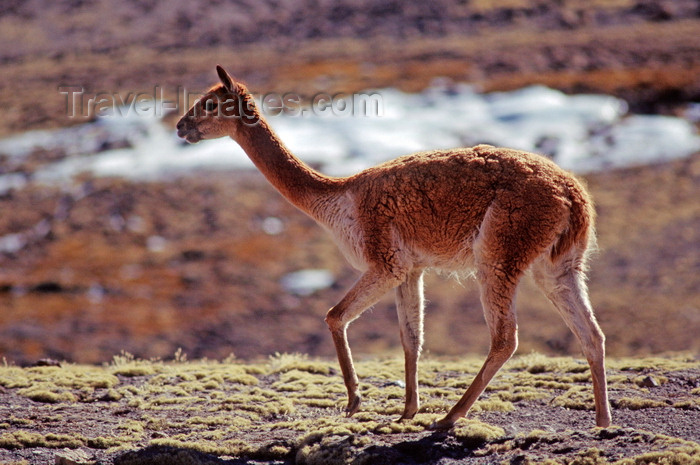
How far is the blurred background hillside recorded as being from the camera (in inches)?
1082

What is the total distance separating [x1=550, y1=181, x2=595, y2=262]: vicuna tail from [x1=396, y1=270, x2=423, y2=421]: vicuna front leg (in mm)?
1339

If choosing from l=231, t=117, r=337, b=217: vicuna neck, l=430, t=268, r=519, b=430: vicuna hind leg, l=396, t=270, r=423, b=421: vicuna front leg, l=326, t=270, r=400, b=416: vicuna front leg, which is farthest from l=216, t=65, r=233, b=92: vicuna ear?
l=430, t=268, r=519, b=430: vicuna hind leg

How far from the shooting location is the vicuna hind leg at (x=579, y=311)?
23.3 feet

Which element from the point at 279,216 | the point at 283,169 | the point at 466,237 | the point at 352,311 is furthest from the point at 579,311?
the point at 279,216

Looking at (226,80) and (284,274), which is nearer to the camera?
(226,80)

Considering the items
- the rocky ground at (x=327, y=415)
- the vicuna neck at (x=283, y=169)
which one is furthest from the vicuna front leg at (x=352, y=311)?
the vicuna neck at (x=283, y=169)

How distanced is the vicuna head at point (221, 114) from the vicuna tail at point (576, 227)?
129 inches

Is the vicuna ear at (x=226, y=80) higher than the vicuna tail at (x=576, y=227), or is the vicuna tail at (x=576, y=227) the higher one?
the vicuna ear at (x=226, y=80)

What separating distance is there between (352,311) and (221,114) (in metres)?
2.62

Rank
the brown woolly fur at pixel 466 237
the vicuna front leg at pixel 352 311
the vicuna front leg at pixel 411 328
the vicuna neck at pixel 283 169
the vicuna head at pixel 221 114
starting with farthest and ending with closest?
the vicuna head at pixel 221 114 → the vicuna neck at pixel 283 169 → the vicuna front leg at pixel 411 328 → the vicuna front leg at pixel 352 311 → the brown woolly fur at pixel 466 237

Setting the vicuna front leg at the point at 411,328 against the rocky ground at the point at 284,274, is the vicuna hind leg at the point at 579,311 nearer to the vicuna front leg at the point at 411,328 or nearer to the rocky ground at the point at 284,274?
the rocky ground at the point at 284,274

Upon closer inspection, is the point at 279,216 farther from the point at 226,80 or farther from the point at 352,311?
the point at 352,311

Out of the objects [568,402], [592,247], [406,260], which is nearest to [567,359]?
[568,402]

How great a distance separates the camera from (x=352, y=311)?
7.38 meters
